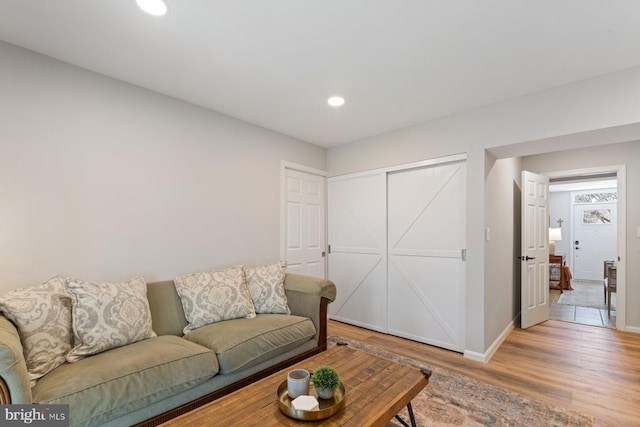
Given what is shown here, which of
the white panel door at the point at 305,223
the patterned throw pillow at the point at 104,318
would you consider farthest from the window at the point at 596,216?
the patterned throw pillow at the point at 104,318

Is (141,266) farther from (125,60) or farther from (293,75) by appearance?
(293,75)

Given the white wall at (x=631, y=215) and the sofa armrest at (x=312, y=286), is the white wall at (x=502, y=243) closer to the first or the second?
the white wall at (x=631, y=215)

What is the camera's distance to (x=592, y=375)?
2.60 m

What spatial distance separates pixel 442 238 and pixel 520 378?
1.38 m

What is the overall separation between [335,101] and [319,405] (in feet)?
7.93

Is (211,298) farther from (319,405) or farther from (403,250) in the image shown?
(403,250)

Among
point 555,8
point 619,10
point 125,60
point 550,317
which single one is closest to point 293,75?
point 125,60

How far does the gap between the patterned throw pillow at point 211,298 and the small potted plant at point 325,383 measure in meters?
1.35

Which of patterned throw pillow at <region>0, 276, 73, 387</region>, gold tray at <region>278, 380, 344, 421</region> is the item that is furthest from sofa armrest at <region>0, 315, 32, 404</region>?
gold tray at <region>278, 380, 344, 421</region>

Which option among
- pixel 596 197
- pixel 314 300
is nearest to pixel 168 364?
pixel 314 300

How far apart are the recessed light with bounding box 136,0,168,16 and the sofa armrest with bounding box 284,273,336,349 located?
7.42 feet

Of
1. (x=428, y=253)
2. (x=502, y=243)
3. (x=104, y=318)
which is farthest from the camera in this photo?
(x=502, y=243)

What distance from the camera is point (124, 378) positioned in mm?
1569

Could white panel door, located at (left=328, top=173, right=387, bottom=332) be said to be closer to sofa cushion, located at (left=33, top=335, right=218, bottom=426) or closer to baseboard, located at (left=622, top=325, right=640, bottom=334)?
sofa cushion, located at (left=33, top=335, right=218, bottom=426)
